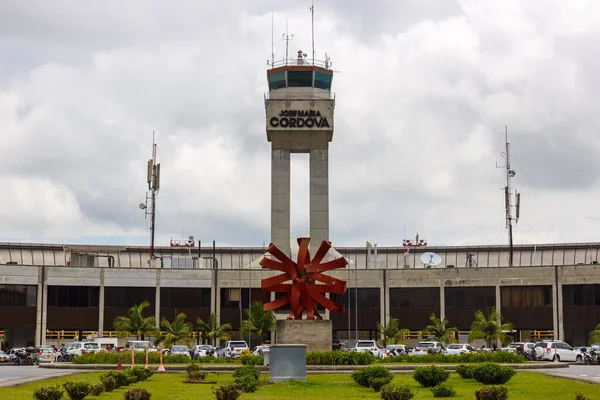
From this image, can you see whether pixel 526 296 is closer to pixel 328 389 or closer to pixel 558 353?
pixel 558 353

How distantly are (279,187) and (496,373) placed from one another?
56312 mm

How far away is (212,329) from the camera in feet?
270

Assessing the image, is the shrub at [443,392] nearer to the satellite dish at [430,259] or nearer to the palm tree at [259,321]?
the palm tree at [259,321]

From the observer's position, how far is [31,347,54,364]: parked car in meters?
64.6

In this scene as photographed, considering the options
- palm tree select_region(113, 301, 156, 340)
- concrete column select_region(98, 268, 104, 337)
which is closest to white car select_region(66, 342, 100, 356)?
palm tree select_region(113, 301, 156, 340)

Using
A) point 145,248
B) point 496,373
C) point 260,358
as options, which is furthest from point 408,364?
point 145,248

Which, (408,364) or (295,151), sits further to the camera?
(295,151)

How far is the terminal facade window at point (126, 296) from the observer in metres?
86.9

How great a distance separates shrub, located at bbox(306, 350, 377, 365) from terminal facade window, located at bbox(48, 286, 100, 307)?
44.5 metres

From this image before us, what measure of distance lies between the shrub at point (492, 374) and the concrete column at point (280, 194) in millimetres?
54493

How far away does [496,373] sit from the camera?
33.8 metres

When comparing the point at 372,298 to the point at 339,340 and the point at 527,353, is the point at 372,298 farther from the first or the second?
the point at 527,353

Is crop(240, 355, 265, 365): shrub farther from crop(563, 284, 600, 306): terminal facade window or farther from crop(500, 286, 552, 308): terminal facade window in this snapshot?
crop(563, 284, 600, 306): terminal facade window

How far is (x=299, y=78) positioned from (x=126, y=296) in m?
27.5
